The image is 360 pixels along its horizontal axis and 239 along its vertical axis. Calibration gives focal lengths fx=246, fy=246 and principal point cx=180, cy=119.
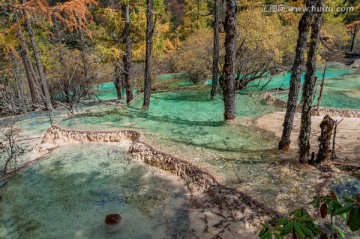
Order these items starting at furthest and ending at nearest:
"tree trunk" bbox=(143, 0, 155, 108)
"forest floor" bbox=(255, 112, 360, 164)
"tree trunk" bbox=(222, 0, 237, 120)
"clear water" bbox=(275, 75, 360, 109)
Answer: "clear water" bbox=(275, 75, 360, 109) → "tree trunk" bbox=(143, 0, 155, 108) → "tree trunk" bbox=(222, 0, 237, 120) → "forest floor" bbox=(255, 112, 360, 164)

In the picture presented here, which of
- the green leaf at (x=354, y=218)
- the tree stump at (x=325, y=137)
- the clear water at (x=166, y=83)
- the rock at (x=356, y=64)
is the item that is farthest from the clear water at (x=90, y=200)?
the rock at (x=356, y=64)

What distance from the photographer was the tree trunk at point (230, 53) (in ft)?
33.7

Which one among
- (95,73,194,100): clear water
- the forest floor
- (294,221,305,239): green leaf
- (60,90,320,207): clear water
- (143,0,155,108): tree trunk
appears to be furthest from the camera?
(95,73,194,100): clear water

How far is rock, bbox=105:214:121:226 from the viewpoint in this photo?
669cm

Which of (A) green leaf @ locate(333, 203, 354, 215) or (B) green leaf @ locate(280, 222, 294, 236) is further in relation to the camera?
(B) green leaf @ locate(280, 222, 294, 236)

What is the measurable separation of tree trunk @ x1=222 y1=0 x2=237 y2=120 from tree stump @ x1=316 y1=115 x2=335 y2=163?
15.8ft

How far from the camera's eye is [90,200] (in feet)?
25.2

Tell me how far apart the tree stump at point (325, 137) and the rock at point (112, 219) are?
233 inches

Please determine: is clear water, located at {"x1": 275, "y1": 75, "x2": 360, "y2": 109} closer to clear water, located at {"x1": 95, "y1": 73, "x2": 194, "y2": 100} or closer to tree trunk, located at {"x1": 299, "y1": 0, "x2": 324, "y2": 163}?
tree trunk, located at {"x1": 299, "y1": 0, "x2": 324, "y2": 163}

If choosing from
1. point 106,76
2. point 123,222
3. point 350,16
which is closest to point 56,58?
point 106,76

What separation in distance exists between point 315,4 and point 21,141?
1291cm

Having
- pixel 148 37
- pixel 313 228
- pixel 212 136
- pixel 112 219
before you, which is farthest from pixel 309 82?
pixel 148 37

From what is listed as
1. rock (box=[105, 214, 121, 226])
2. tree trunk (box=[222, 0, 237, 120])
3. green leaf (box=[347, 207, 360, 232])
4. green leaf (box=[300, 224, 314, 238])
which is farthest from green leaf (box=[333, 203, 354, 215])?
tree trunk (box=[222, 0, 237, 120])

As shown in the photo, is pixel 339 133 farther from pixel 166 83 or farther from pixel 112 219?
pixel 166 83
